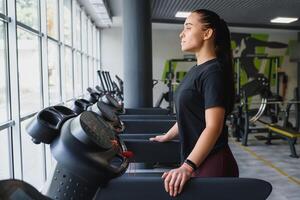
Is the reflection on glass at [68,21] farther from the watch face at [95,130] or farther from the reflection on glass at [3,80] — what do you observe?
the watch face at [95,130]

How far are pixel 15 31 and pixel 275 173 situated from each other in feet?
11.9

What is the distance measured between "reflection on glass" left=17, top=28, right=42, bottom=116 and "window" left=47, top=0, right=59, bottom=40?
0.78 m

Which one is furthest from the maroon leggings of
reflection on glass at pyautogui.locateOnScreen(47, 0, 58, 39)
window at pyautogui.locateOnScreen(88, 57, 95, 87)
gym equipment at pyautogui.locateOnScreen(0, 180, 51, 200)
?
window at pyautogui.locateOnScreen(88, 57, 95, 87)

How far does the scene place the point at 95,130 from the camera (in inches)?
40.6

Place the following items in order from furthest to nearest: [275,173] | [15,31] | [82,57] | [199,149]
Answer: [82,57] → [275,173] → [15,31] → [199,149]

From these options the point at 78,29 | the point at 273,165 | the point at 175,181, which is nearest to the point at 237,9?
the point at 78,29

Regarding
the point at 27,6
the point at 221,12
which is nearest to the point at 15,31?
the point at 27,6

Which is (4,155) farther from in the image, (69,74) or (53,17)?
(69,74)

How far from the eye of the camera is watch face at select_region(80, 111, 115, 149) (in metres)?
0.97

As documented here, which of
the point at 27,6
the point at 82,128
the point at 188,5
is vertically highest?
the point at 188,5

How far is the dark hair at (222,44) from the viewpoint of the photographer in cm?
142

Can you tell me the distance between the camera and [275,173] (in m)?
4.43

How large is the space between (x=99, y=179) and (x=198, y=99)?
0.60m

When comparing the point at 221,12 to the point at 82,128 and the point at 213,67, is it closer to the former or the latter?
the point at 213,67
